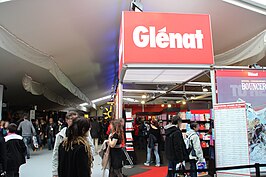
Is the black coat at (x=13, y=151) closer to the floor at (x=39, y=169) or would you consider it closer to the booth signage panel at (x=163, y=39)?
the floor at (x=39, y=169)

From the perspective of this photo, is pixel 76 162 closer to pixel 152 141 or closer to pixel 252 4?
pixel 252 4

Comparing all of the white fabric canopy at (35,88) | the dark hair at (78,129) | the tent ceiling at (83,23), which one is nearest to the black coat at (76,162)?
the dark hair at (78,129)

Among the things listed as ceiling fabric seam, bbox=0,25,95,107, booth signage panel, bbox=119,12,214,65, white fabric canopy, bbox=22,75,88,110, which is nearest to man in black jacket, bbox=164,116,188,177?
booth signage panel, bbox=119,12,214,65

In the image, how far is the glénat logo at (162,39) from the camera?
3.54m

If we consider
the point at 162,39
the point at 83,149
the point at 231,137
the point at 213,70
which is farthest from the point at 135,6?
the point at 83,149

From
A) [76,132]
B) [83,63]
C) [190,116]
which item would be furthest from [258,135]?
[83,63]

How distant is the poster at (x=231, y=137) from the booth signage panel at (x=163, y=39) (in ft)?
2.69

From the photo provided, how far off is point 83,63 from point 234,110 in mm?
5255

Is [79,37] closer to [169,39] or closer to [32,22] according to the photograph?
[32,22]

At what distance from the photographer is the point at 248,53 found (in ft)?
16.4

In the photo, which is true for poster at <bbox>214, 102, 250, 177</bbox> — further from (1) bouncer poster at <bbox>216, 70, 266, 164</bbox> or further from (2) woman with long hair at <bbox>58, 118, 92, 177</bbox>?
(2) woman with long hair at <bbox>58, 118, 92, 177</bbox>

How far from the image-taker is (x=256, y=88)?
3.53 meters

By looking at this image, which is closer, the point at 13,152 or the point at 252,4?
the point at 13,152

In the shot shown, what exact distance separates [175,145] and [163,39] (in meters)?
1.80
